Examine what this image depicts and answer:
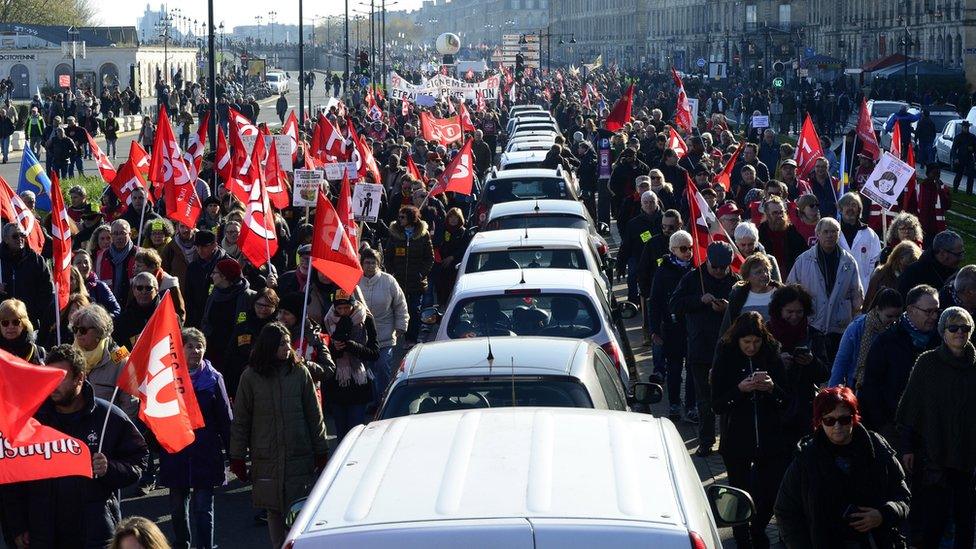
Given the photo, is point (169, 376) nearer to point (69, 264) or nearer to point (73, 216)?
point (69, 264)

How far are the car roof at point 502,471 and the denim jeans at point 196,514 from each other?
135 inches

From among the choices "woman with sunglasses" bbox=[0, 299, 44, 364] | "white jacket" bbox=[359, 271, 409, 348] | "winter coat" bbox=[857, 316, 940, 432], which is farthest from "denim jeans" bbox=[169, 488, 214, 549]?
"winter coat" bbox=[857, 316, 940, 432]

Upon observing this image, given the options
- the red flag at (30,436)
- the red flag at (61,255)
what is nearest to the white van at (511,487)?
the red flag at (30,436)

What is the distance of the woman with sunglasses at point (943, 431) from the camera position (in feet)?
25.7

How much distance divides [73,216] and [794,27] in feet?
329

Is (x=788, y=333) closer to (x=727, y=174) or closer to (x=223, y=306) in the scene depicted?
(x=223, y=306)

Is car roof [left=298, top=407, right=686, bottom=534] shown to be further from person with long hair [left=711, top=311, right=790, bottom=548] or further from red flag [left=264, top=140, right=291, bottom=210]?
red flag [left=264, top=140, right=291, bottom=210]

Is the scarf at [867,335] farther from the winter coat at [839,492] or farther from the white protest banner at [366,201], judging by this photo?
the white protest banner at [366,201]

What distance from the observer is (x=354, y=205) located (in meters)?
17.2

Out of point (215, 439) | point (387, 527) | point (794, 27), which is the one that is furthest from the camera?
point (794, 27)

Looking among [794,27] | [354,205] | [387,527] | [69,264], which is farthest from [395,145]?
[794,27]

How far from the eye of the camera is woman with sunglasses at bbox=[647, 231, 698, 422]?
12.2m

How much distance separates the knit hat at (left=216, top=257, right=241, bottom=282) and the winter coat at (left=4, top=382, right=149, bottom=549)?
3376mm

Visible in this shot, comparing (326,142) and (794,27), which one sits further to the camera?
(794,27)
